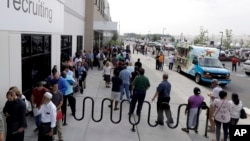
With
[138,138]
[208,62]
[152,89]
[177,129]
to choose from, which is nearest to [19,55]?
[138,138]

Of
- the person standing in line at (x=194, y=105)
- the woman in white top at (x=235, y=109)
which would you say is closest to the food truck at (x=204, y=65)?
the person standing in line at (x=194, y=105)

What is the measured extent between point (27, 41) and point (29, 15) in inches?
153

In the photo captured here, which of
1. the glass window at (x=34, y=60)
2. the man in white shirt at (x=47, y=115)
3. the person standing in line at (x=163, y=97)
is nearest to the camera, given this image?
the man in white shirt at (x=47, y=115)

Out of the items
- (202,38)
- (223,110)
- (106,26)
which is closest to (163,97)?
(223,110)

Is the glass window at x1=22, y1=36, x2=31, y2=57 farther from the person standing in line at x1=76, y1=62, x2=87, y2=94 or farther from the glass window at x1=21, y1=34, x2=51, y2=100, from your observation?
the person standing in line at x1=76, y1=62, x2=87, y2=94

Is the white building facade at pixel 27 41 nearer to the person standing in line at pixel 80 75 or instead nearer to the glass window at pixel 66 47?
the person standing in line at pixel 80 75

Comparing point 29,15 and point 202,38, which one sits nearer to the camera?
point 29,15

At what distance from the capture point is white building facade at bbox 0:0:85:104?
5400 mm

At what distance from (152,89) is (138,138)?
830 centimetres

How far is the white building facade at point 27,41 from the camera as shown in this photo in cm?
540

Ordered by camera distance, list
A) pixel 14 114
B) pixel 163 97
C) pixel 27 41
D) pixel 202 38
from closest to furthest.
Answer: pixel 14 114 → pixel 163 97 → pixel 27 41 → pixel 202 38

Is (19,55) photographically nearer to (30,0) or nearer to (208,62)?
(30,0)

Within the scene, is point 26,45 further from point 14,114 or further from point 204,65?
point 204,65

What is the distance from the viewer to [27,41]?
32.1 feet
